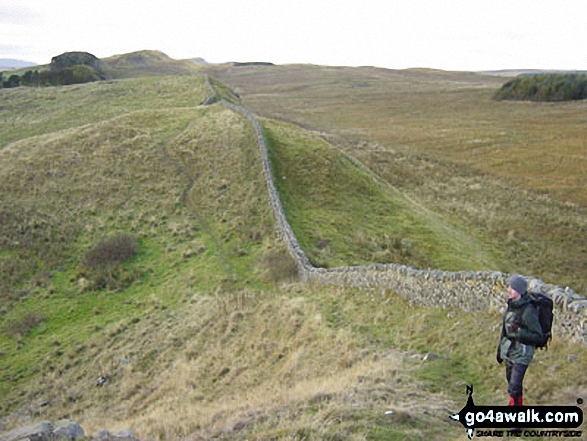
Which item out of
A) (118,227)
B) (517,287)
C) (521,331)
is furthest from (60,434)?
→ (118,227)

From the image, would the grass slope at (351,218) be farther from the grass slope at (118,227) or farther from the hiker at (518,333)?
the hiker at (518,333)

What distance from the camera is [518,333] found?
7.37 meters

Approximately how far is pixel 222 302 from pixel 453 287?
948 centimetres

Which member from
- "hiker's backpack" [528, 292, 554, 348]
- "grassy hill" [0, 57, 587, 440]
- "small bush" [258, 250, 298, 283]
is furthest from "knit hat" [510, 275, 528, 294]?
"small bush" [258, 250, 298, 283]

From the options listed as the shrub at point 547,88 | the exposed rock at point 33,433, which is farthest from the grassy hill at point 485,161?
Answer: the exposed rock at point 33,433

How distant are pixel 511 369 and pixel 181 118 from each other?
4639cm

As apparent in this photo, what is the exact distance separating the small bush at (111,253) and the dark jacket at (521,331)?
22.1 metres

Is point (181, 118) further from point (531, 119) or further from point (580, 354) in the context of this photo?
point (531, 119)

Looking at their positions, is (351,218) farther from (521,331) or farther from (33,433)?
(521,331)

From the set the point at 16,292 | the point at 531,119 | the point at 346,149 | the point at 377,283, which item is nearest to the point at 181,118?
the point at 346,149

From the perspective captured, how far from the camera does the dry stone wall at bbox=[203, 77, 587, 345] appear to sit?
9.79 meters

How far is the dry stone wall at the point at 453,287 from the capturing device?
979cm

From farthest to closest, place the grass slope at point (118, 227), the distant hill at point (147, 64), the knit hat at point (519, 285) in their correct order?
1. the distant hill at point (147, 64)
2. the grass slope at point (118, 227)
3. the knit hat at point (519, 285)

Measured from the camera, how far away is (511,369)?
8.07 m
